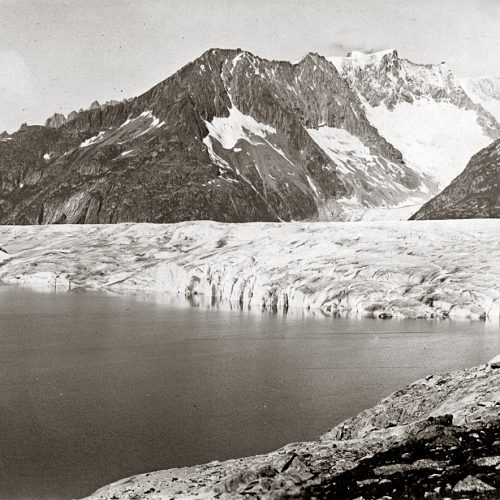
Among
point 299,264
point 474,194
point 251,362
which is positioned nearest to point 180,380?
point 251,362

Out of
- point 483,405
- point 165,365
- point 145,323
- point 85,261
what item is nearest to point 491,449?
point 483,405

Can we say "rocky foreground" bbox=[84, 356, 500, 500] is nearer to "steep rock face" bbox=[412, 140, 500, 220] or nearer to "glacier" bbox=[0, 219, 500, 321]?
"glacier" bbox=[0, 219, 500, 321]

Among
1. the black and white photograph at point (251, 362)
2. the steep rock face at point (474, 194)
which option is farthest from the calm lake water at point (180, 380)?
the steep rock face at point (474, 194)

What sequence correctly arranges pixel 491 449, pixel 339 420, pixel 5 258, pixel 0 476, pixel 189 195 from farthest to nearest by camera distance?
1. pixel 189 195
2. pixel 5 258
3. pixel 339 420
4. pixel 0 476
5. pixel 491 449

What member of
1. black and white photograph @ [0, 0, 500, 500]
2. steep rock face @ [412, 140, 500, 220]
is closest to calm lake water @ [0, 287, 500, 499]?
black and white photograph @ [0, 0, 500, 500]

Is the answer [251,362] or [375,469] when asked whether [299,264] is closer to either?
[251,362]

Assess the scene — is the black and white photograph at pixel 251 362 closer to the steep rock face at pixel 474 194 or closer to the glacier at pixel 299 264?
the glacier at pixel 299 264

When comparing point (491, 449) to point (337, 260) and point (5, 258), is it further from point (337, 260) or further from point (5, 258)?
point (5, 258)
